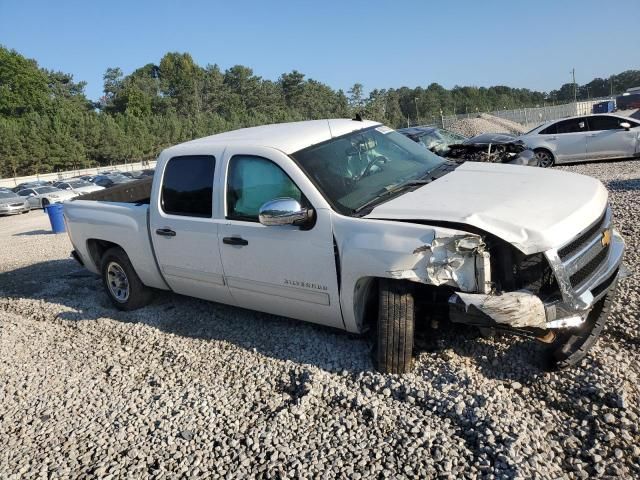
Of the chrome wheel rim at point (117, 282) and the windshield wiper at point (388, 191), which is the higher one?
the windshield wiper at point (388, 191)

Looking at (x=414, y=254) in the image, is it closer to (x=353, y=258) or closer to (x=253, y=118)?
(x=353, y=258)

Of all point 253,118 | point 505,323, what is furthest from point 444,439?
point 253,118

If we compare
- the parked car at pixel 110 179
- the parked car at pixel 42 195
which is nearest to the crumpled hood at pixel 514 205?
the parked car at pixel 42 195

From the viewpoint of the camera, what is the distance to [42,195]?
27094 mm

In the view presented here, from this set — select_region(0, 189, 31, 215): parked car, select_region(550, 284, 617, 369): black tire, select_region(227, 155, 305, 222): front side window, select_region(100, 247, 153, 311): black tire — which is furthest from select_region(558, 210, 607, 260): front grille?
select_region(0, 189, 31, 215): parked car

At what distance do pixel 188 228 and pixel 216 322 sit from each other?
3.66 ft

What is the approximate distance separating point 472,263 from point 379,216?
27.9 inches

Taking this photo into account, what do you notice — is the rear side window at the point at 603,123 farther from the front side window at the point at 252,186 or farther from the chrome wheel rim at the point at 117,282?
the chrome wheel rim at the point at 117,282

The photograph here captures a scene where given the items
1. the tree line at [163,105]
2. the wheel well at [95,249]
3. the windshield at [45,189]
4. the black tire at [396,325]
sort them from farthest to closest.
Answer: the tree line at [163,105]
the windshield at [45,189]
the wheel well at [95,249]
the black tire at [396,325]

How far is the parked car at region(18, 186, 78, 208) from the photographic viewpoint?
1045 inches

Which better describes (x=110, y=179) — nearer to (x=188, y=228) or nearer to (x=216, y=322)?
(x=216, y=322)

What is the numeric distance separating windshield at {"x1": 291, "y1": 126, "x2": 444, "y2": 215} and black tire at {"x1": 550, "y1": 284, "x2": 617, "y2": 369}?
5.44 feet

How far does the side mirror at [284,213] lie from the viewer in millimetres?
3596

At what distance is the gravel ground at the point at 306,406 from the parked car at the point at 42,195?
24.5 meters
